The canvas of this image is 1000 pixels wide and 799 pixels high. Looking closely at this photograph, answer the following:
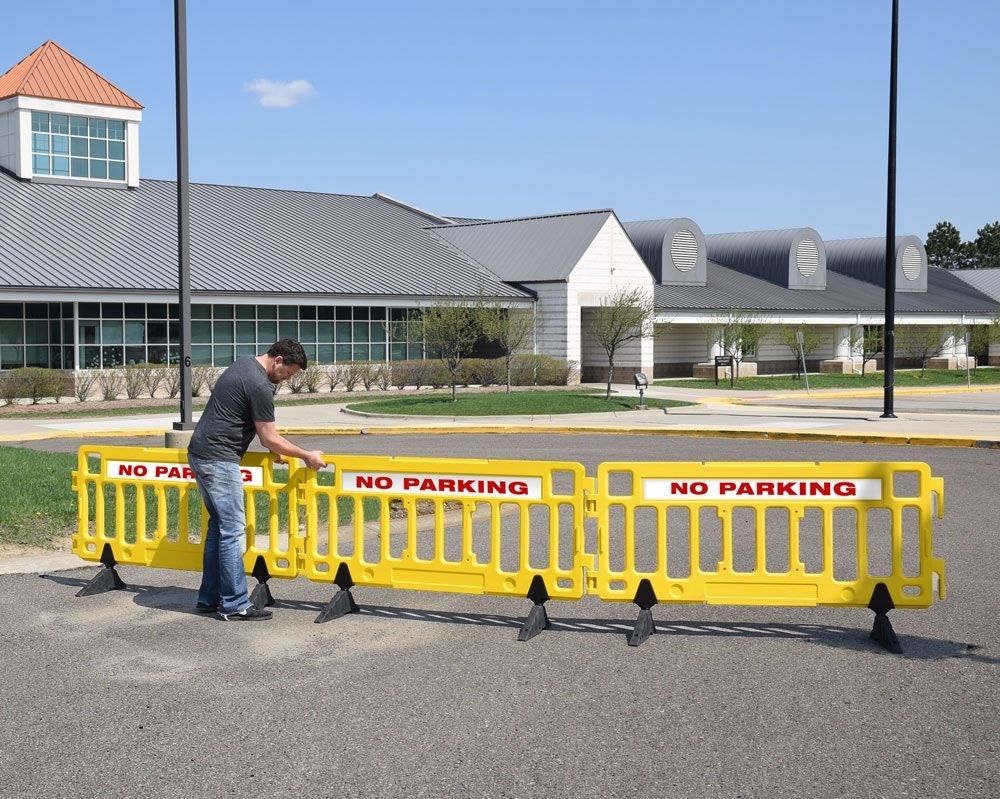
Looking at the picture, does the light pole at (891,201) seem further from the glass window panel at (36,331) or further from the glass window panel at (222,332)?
the glass window panel at (36,331)

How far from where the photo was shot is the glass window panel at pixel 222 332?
3859cm

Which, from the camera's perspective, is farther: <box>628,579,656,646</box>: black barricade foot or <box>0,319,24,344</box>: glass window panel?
<box>0,319,24,344</box>: glass window panel

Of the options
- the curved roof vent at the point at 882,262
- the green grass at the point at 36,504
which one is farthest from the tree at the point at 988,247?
the green grass at the point at 36,504

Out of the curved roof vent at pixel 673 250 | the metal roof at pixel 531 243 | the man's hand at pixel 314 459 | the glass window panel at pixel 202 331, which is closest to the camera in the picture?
the man's hand at pixel 314 459

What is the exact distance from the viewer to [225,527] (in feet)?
26.8

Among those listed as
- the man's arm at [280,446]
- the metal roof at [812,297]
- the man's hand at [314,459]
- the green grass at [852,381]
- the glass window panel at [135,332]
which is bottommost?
the green grass at [852,381]

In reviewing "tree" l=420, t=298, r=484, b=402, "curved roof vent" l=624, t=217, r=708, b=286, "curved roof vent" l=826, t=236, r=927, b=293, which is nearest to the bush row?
"tree" l=420, t=298, r=484, b=402

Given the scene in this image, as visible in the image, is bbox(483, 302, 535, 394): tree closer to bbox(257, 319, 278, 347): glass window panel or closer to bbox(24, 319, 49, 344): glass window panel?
bbox(257, 319, 278, 347): glass window panel

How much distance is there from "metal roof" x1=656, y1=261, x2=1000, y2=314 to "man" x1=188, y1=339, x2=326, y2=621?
3842 centimetres

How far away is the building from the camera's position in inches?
1414

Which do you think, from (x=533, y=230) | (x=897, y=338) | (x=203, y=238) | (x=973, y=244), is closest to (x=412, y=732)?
(x=203, y=238)

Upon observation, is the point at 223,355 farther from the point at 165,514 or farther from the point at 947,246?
the point at 947,246

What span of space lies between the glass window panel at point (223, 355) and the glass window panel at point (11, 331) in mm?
5920

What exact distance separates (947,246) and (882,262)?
6986cm
